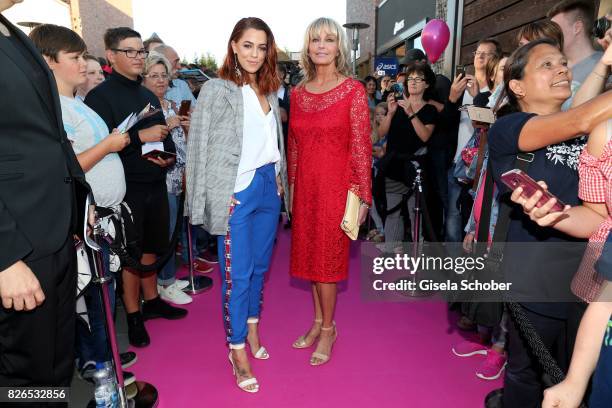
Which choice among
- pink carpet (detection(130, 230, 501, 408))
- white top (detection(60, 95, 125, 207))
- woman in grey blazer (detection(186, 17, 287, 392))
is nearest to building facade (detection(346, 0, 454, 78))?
pink carpet (detection(130, 230, 501, 408))

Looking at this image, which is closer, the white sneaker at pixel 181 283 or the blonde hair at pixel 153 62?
the blonde hair at pixel 153 62

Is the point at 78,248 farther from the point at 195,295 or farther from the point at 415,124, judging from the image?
the point at 415,124

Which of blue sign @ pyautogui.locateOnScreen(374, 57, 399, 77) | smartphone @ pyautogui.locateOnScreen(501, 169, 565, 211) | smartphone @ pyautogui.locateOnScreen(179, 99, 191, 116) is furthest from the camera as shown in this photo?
blue sign @ pyautogui.locateOnScreen(374, 57, 399, 77)

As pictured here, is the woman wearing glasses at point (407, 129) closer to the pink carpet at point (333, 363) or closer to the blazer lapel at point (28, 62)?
the pink carpet at point (333, 363)

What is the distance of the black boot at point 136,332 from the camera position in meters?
2.96

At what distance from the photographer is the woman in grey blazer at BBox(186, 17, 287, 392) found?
233cm

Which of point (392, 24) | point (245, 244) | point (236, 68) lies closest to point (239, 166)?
point (245, 244)

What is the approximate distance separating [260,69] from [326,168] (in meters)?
0.70

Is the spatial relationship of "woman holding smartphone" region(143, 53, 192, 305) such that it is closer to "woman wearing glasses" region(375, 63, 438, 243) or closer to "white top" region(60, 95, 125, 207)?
"white top" region(60, 95, 125, 207)

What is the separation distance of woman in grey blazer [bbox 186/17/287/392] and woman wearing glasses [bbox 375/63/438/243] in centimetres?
164

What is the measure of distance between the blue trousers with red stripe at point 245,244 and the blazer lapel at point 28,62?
1.02m

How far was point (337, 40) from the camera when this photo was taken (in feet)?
8.44

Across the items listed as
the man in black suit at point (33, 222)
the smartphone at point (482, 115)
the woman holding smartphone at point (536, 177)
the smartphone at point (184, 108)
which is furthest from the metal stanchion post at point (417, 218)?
the man in black suit at point (33, 222)

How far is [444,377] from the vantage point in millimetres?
2568
